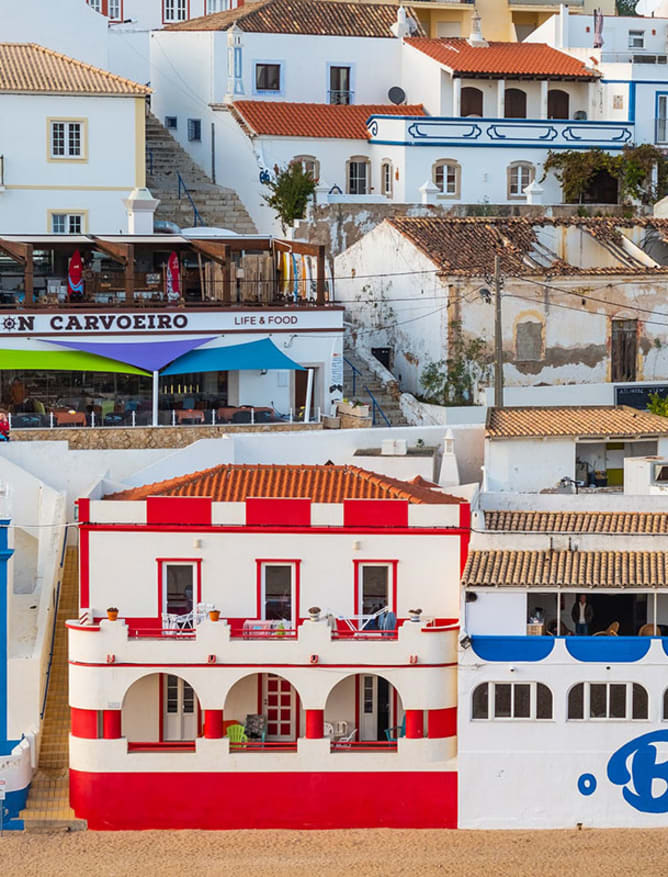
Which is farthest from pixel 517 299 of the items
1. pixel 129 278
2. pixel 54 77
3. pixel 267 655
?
pixel 267 655

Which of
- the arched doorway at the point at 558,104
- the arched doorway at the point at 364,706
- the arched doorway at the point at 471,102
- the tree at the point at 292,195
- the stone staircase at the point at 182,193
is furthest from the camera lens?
the arched doorway at the point at 558,104

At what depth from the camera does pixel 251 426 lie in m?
55.4

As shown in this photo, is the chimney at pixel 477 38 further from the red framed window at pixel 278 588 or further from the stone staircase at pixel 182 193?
the red framed window at pixel 278 588

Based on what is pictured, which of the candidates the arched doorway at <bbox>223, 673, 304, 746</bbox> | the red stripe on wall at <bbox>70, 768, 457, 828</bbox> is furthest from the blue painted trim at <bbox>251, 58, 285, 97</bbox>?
the red stripe on wall at <bbox>70, 768, 457, 828</bbox>

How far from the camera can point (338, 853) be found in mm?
41094

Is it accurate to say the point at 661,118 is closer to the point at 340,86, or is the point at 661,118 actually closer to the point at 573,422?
the point at 340,86

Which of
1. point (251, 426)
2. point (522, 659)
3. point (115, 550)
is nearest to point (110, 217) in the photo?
point (251, 426)

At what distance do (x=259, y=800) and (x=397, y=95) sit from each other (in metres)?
39.7

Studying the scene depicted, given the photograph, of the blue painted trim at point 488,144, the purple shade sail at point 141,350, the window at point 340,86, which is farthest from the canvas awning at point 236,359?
Answer: the window at point 340,86

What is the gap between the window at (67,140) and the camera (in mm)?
65938

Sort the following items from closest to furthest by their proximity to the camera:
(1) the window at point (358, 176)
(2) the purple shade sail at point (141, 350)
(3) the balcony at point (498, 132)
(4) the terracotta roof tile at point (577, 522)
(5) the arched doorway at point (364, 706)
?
1. (5) the arched doorway at point (364, 706)
2. (4) the terracotta roof tile at point (577, 522)
3. (2) the purple shade sail at point (141, 350)
4. (3) the balcony at point (498, 132)
5. (1) the window at point (358, 176)

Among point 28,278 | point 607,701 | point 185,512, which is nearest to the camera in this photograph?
point 607,701

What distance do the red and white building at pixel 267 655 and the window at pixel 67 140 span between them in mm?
23290

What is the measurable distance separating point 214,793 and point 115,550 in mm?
5139
